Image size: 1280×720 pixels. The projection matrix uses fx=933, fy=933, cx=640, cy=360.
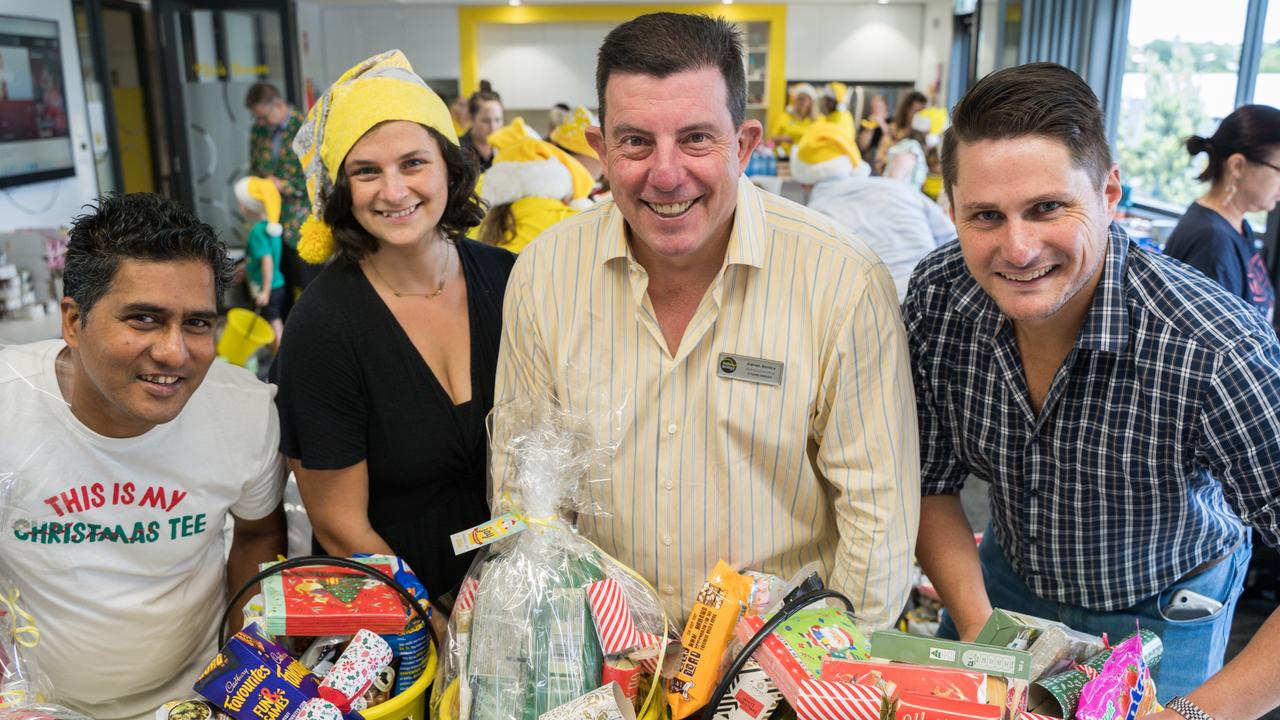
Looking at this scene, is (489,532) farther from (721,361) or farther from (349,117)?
(349,117)

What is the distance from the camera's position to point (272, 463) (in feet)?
5.15

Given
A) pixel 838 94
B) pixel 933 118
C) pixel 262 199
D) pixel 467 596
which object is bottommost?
pixel 467 596

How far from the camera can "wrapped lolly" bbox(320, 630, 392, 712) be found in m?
1.06

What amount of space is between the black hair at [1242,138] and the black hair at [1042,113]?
2.36 meters

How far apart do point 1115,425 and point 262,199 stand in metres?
5.19

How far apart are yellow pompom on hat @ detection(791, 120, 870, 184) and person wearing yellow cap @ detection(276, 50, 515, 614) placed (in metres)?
3.80

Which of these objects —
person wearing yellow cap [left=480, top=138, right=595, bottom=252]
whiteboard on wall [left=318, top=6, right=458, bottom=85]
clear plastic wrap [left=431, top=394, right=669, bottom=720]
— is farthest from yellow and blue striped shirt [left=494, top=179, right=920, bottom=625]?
whiteboard on wall [left=318, top=6, right=458, bottom=85]

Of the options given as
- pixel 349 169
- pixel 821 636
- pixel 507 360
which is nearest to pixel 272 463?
pixel 507 360

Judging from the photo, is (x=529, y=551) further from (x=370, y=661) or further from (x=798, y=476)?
(x=798, y=476)

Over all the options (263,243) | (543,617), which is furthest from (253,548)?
(263,243)

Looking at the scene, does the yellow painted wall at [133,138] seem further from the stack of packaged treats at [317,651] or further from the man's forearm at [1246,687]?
the man's forearm at [1246,687]

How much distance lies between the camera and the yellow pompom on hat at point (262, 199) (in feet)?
18.0

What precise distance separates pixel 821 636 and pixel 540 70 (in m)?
13.7

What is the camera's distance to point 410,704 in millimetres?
1145
